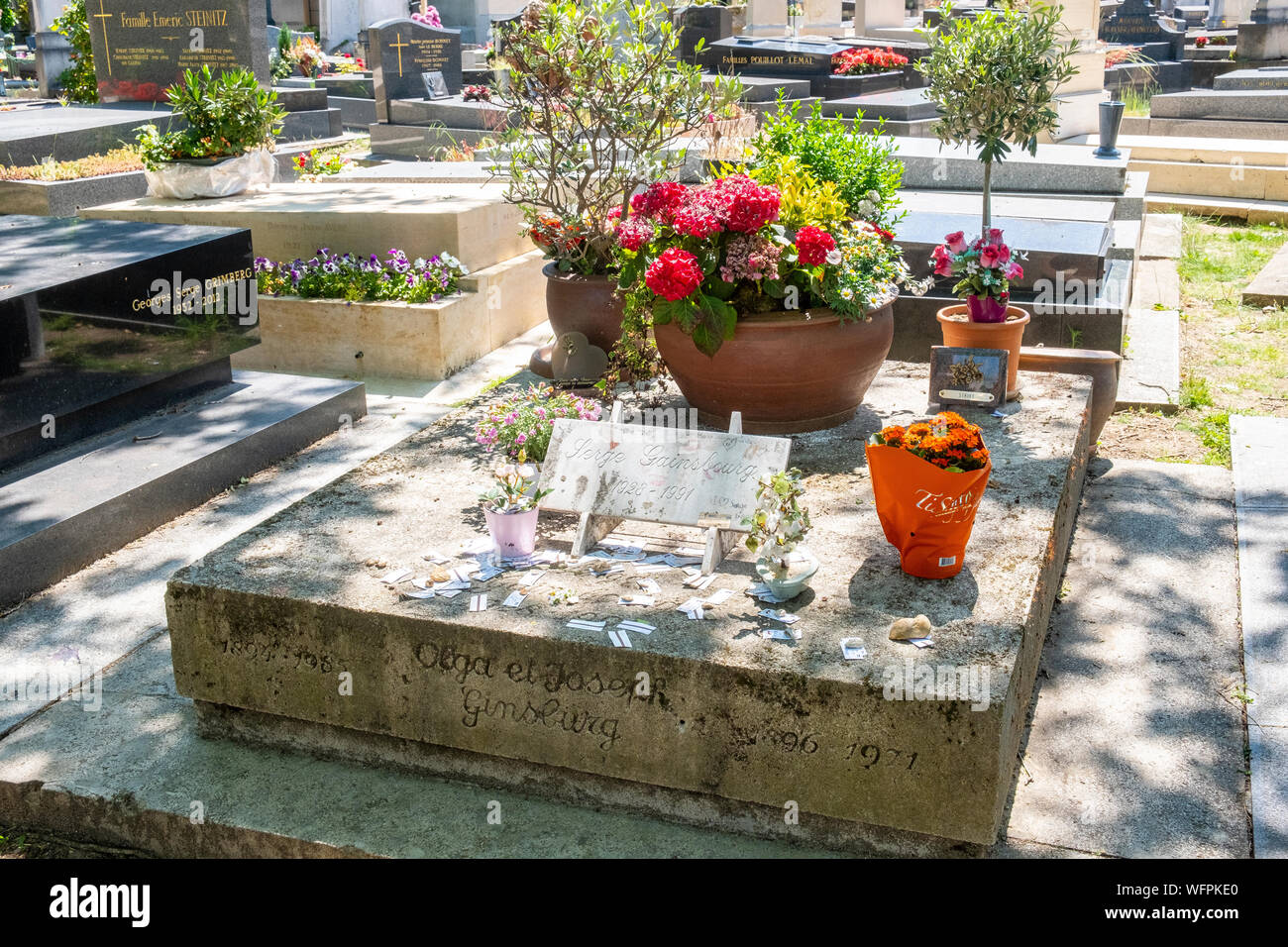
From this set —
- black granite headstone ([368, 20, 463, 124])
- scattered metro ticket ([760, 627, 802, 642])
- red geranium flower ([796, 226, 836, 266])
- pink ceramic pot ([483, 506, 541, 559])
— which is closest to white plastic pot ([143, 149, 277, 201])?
red geranium flower ([796, 226, 836, 266])

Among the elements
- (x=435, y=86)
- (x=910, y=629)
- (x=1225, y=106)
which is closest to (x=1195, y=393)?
(x=910, y=629)

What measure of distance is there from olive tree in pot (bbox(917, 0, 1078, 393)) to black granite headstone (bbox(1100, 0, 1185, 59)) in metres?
20.4

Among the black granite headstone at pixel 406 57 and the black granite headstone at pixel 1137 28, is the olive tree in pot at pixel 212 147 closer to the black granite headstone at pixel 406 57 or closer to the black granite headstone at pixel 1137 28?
the black granite headstone at pixel 406 57

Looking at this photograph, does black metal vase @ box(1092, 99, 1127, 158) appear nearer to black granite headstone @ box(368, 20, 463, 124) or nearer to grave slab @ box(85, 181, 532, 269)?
grave slab @ box(85, 181, 532, 269)

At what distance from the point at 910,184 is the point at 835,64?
23.0ft

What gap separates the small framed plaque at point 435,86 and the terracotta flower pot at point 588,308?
408 inches

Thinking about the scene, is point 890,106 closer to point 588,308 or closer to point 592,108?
point 592,108

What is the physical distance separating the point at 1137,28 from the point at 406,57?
16.6 m

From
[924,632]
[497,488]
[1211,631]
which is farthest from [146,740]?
[1211,631]

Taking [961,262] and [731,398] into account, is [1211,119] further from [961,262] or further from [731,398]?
[731,398]

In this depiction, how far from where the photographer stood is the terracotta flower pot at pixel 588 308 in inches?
244

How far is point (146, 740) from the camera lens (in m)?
3.77

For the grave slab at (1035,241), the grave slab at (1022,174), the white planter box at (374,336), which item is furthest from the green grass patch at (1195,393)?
the white planter box at (374,336)

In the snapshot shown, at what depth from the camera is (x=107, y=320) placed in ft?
19.4
